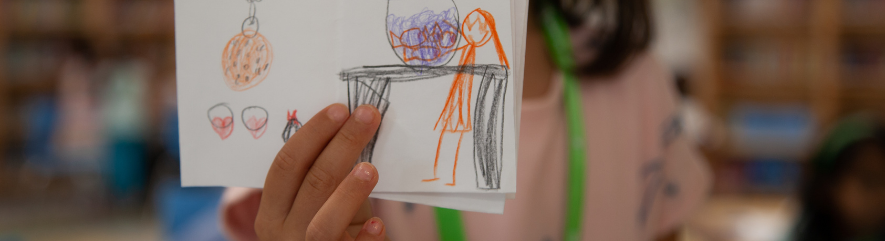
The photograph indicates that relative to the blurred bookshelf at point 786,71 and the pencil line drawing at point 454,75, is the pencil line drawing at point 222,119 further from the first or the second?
the blurred bookshelf at point 786,71

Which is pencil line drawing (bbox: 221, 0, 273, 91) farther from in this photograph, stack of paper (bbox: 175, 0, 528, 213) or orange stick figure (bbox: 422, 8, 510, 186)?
orange stick figure (bbox: 422, 8, 510, 186)

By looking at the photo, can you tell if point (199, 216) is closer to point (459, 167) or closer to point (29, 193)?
point (459, 167)

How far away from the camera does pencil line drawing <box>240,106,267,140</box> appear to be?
1.60ft

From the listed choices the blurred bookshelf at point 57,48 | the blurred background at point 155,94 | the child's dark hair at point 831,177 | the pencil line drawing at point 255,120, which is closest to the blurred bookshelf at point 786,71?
the blurred background at point 155,94

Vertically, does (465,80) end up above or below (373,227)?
above

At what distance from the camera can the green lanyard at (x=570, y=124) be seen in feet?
2.29

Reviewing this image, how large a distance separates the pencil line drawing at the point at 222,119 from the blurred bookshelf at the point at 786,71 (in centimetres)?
282

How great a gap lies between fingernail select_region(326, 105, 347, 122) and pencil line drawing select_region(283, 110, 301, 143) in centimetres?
5

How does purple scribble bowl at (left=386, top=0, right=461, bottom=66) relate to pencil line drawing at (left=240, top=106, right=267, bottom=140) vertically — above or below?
above

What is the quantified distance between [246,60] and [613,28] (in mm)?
512

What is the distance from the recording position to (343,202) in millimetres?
450

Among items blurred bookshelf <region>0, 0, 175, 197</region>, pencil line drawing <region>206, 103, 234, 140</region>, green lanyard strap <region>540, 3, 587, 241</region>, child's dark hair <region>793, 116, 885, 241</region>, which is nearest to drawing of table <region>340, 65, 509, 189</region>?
pencil line drawing <region>206, 103, 234, 140</region>

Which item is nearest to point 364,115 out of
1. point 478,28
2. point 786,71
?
point 478,28

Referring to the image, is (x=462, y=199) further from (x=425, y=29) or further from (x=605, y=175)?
(x=605, y=175)
